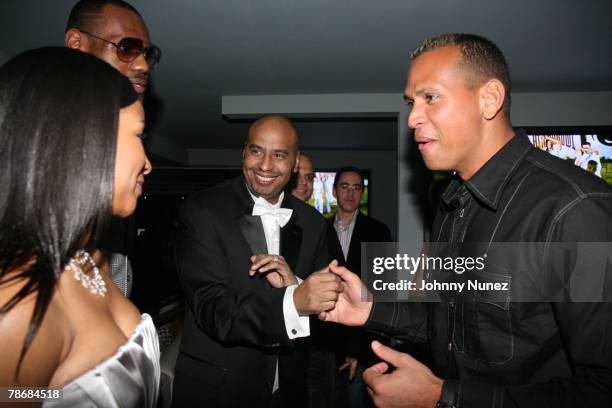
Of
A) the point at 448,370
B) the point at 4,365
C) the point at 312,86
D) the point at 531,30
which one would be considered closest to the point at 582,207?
the point at 448,370

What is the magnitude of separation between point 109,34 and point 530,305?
2.47 m

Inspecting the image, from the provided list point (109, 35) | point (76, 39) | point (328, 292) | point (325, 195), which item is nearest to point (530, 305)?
point (328, 292)

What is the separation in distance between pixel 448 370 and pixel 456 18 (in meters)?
3.43

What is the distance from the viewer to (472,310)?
1586 mm

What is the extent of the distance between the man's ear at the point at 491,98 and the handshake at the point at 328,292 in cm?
107

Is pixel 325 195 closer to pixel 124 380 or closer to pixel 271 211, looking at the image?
pixel 271 211

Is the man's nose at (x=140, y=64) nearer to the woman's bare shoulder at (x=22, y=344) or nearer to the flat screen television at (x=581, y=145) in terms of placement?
the woman's bare shoulder at (x=22, y=344)

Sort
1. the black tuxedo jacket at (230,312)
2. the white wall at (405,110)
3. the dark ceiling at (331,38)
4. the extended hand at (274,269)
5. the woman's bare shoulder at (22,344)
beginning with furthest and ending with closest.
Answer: the white wall at (405,110) → the dark ceiling at (331,38) → the extended hand at (274,269) → the black tuxedo jacket at (230,312) → the woman's bare shoulder at (22,344)

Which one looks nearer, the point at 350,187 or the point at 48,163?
the point at 48,163

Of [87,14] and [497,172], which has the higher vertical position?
[87,14]

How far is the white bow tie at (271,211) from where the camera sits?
8.23 feet

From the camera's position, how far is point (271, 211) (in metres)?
2.54

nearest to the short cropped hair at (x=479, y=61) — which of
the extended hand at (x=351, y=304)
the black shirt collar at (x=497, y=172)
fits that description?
the black shirt collar at (x=497, y=172)

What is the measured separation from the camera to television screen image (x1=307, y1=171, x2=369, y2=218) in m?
11.9
